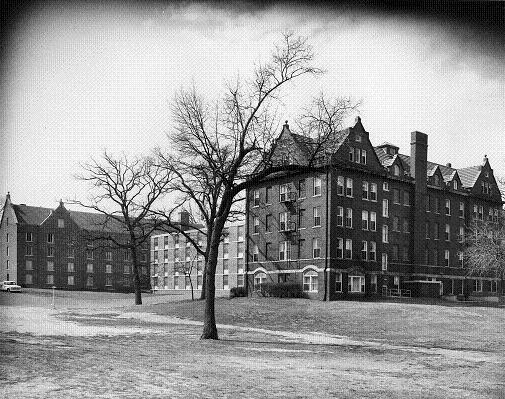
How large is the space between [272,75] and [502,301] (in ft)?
133

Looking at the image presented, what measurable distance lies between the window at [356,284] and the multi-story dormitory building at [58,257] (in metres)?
28.0

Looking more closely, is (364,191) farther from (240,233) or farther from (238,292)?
(240,233)

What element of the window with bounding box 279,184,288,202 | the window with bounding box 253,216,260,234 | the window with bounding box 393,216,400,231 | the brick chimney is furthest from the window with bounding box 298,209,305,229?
the brick chimney

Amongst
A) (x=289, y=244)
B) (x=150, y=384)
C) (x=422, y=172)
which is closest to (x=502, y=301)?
(x=422, y=172)

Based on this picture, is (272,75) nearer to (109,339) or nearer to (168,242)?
(109,339)

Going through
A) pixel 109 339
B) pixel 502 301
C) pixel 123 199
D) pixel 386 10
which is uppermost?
pixel 386 10

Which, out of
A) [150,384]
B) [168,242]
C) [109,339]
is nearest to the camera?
[150,384]

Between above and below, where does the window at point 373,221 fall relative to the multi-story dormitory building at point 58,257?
above

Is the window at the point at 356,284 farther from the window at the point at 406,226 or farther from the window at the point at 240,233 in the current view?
the window at the point at 240,233

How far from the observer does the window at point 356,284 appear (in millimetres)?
47250

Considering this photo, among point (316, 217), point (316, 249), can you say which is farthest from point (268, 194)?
point (316, 249)

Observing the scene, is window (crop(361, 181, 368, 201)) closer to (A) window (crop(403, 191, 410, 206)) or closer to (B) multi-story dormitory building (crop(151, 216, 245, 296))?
(A) window (crop(403, 191, 410, 206))

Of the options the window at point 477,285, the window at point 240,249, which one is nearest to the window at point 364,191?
the window at point 477,285

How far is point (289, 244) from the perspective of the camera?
49750mm
